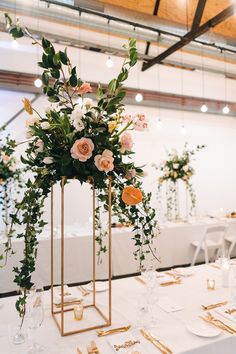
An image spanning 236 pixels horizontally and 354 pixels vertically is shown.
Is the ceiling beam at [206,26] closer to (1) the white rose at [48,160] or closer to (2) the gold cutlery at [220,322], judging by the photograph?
(1) the white rose at [48,160]

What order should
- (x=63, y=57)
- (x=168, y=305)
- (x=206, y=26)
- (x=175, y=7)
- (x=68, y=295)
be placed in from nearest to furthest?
(x=63, y=57), (x=168, y=305), (x=68, y=295), (x=206, y=26), (x=175, y=7)

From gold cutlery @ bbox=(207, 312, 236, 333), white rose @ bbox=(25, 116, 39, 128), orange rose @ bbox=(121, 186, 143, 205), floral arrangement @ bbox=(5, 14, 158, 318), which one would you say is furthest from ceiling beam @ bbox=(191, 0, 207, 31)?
gold cutlery @ bbox=(207, 312, 236, 333)

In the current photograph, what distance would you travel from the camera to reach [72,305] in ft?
5.90

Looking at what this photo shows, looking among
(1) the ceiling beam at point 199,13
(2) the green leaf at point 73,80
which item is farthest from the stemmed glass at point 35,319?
(1) the ceiling beam at point 199,13

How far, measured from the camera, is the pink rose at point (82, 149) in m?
1.32

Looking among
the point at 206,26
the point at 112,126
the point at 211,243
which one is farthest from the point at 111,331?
the point at 206,26

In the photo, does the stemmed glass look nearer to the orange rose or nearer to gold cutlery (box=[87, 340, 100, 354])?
gold cutlery (box=[87, 340, 100, 354])

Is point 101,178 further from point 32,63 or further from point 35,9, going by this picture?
point 32,63

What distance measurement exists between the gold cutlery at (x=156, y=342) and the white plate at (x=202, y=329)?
192mm

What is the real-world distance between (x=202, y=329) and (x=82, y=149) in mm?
1089

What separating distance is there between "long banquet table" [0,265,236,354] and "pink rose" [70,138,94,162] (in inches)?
34.4

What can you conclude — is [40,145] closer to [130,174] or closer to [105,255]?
[130,174]

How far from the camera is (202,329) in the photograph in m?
1.49

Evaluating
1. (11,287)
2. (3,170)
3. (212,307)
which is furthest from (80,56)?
(212,307)
